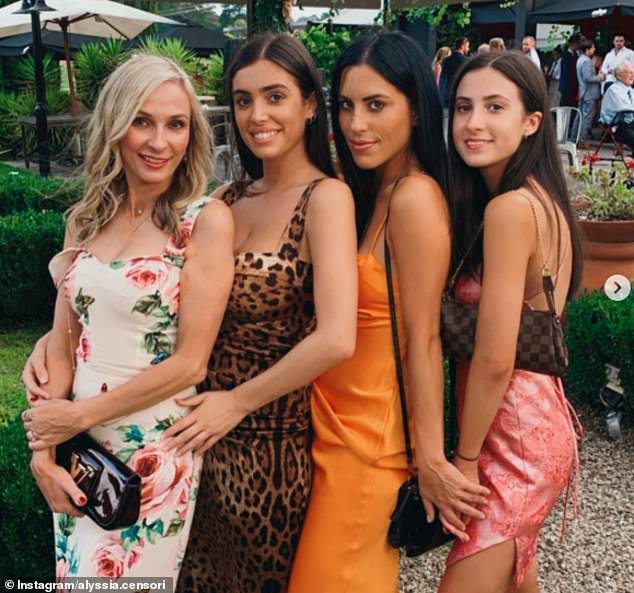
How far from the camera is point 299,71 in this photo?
2049mm

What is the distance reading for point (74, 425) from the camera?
6.31 ft

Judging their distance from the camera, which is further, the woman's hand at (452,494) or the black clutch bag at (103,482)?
the woman's hand at (452,494)

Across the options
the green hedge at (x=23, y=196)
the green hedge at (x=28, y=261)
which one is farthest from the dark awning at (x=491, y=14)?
the green hedge at (x=28, y=261)

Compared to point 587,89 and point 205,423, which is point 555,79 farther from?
point 205,423

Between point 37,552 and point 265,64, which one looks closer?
point 265,64

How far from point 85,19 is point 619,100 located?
9.38 metres

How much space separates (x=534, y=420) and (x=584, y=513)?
2.06 meters

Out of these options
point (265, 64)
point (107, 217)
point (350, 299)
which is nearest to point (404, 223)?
point (350, 299)

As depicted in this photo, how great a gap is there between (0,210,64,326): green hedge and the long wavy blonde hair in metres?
4.08

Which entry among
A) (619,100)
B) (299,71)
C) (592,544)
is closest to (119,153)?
(299,71)

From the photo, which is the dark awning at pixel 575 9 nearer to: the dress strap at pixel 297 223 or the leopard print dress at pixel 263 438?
the dress strap at pixel 297 223

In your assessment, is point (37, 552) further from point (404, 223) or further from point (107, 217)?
point (404, 223)

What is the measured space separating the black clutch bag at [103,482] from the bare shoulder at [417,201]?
2.84 ft

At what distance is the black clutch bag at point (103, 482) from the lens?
184 centimetres
